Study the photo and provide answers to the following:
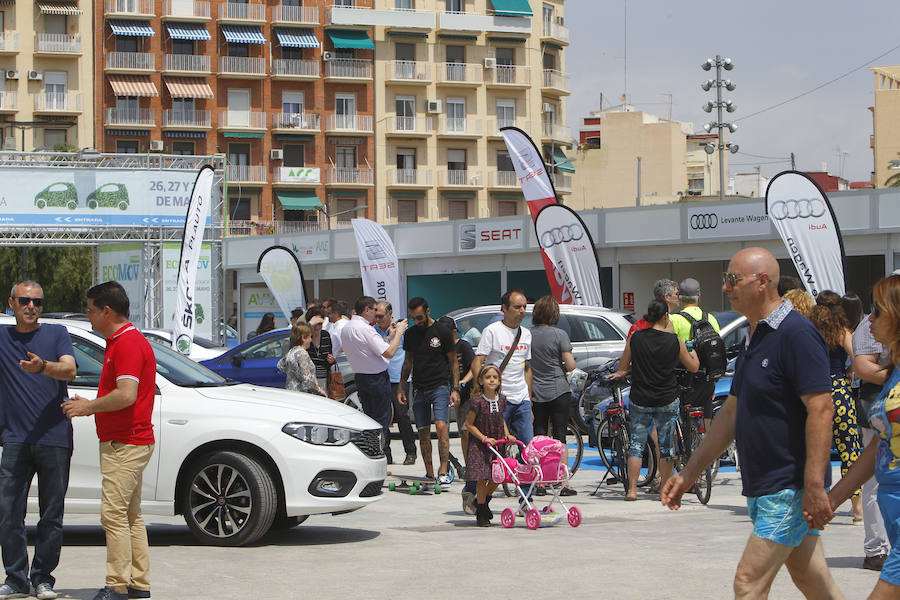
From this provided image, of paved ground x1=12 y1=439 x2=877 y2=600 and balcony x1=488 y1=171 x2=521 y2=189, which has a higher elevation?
balcony x1=488 y1=171 x2=521 y2=189

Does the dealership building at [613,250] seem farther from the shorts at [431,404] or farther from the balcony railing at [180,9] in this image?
the balcony railing at [180,9]

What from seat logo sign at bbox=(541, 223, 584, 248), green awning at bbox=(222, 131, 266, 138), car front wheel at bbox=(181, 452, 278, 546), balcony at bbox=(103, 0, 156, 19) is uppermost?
balcony at bbox=(103, 0, 156, 19)

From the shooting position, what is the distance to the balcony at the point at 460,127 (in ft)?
240

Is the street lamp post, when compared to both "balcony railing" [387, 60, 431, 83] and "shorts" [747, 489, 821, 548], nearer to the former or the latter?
"balcony railing" [387, 60, 431, 83]

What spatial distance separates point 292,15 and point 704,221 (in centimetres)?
4883

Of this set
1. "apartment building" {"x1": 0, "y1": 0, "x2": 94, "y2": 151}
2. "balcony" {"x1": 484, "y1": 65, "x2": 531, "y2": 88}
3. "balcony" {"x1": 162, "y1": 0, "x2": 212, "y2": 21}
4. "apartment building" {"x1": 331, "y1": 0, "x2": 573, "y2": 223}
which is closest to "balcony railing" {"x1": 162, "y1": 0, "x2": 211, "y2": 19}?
"balcony" {"x1": 162, "y1": 0, "x2": 212, "y2": 21}

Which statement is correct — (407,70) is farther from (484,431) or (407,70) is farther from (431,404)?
(484,431)

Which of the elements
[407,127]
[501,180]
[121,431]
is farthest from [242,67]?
[121,431]

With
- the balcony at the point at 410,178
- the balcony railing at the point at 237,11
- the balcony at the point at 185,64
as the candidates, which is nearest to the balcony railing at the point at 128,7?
the balcony at the point at 185,64

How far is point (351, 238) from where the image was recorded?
114ft

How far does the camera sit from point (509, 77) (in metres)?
74.5

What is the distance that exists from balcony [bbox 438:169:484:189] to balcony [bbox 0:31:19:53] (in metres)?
25.0

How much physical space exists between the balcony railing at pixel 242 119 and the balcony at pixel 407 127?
7550mm

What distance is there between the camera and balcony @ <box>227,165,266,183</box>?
6919 centimetres
